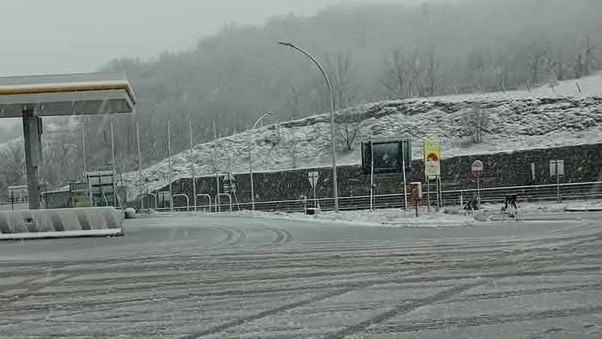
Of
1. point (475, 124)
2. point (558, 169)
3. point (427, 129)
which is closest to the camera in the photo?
point (558, 169)

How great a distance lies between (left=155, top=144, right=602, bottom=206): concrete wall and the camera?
57125mm

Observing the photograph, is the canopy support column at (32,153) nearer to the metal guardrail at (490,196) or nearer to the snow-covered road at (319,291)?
the snow-covered road at (319,291)

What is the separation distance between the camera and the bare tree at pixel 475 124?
79125 millimetres

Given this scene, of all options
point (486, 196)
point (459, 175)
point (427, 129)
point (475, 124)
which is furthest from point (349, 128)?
point (486, 196)

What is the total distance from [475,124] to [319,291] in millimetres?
73645

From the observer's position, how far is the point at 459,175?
201ft

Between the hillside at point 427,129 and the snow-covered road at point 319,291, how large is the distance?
6043 cm

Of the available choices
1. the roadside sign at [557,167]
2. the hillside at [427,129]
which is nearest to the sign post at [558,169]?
the roadside sign at [557,167]

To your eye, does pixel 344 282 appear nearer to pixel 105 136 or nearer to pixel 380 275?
pixel 380 275

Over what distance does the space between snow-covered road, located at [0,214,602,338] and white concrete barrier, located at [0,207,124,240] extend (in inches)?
285

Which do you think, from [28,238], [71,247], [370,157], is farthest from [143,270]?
[370,157]

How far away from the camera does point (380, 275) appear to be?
10625 mm

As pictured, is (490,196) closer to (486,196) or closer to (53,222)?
(486,196)

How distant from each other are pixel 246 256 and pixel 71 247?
7.50 meters
